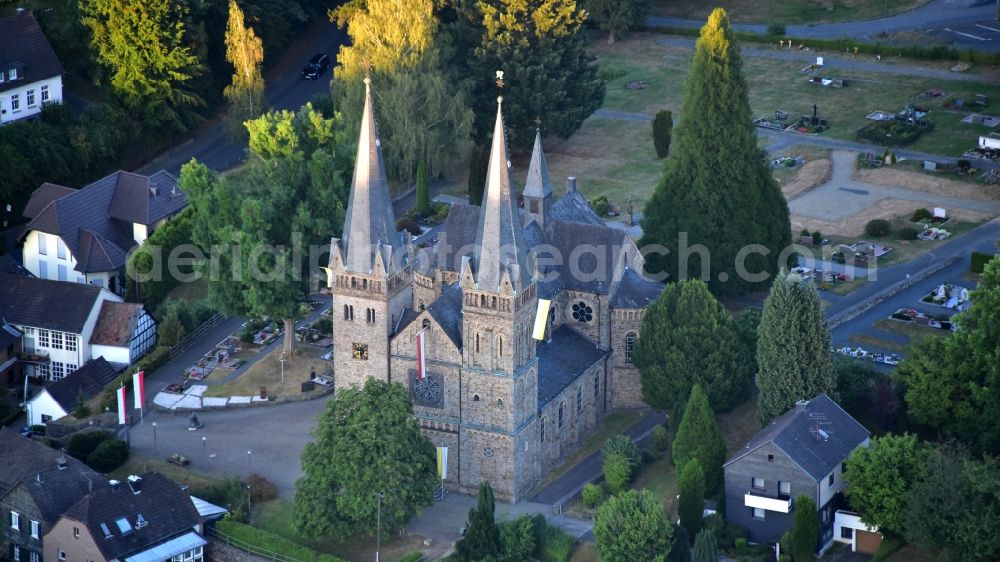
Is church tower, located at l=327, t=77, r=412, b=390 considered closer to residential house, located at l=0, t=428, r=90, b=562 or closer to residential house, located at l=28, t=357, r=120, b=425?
residential house, located at l=0, t=428, r=90, b=562

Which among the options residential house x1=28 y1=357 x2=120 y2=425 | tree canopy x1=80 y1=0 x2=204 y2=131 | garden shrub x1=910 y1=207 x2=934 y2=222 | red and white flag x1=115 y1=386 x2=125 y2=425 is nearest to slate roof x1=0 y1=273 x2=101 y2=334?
residential house x1=28 y1=357 x2=120 y2=425

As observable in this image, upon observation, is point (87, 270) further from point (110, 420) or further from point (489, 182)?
point (489, 182)

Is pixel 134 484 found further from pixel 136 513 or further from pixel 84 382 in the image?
pixel 84 382

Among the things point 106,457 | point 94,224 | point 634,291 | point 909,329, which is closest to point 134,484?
point 106,457

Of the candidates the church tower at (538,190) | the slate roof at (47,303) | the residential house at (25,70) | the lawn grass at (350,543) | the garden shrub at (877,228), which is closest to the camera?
the lawn grass at (350,543)

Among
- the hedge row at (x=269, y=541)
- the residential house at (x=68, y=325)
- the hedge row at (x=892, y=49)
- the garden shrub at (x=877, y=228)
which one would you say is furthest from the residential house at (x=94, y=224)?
the hedge row at (x=892, y=49)

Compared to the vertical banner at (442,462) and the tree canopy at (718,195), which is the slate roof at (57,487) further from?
the tree canopy at (718,195)
